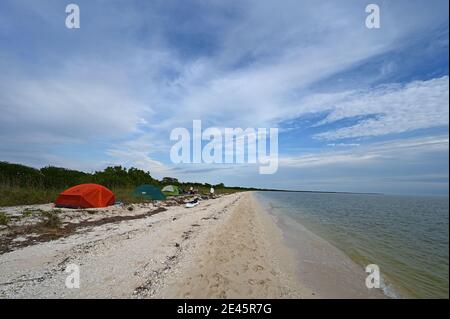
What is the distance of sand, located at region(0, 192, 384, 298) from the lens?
→ 4.77 m

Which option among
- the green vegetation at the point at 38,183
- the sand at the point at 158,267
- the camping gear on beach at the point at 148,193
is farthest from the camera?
the camping gear on beach at the point at 148,193

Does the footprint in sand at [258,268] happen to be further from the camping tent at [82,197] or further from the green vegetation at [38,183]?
the green vegetation at [38,183]

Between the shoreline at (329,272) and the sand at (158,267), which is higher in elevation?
the sand at (158,267)

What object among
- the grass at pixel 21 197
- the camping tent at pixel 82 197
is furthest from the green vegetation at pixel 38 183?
the camping tent at pixel 82 197

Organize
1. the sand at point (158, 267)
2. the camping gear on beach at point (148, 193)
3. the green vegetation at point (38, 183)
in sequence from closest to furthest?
the sand at point (158, 267)
the green vegetation at point (38, 183)
the camping gear on beach at point (148, 193)

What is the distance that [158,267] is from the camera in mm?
5934

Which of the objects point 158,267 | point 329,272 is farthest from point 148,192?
point 329,272

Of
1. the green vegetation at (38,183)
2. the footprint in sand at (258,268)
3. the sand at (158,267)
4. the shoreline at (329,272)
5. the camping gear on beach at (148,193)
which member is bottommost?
the shoreline at (329,272)

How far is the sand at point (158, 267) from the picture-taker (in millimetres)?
4766

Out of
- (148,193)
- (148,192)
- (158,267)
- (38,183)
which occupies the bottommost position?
(158,267)

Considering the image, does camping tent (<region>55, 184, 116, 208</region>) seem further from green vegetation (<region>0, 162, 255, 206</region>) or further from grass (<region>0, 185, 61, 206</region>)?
green vegetation (<region>0, 162, 255, 206</region>)

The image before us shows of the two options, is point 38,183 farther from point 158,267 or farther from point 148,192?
point 158,267
